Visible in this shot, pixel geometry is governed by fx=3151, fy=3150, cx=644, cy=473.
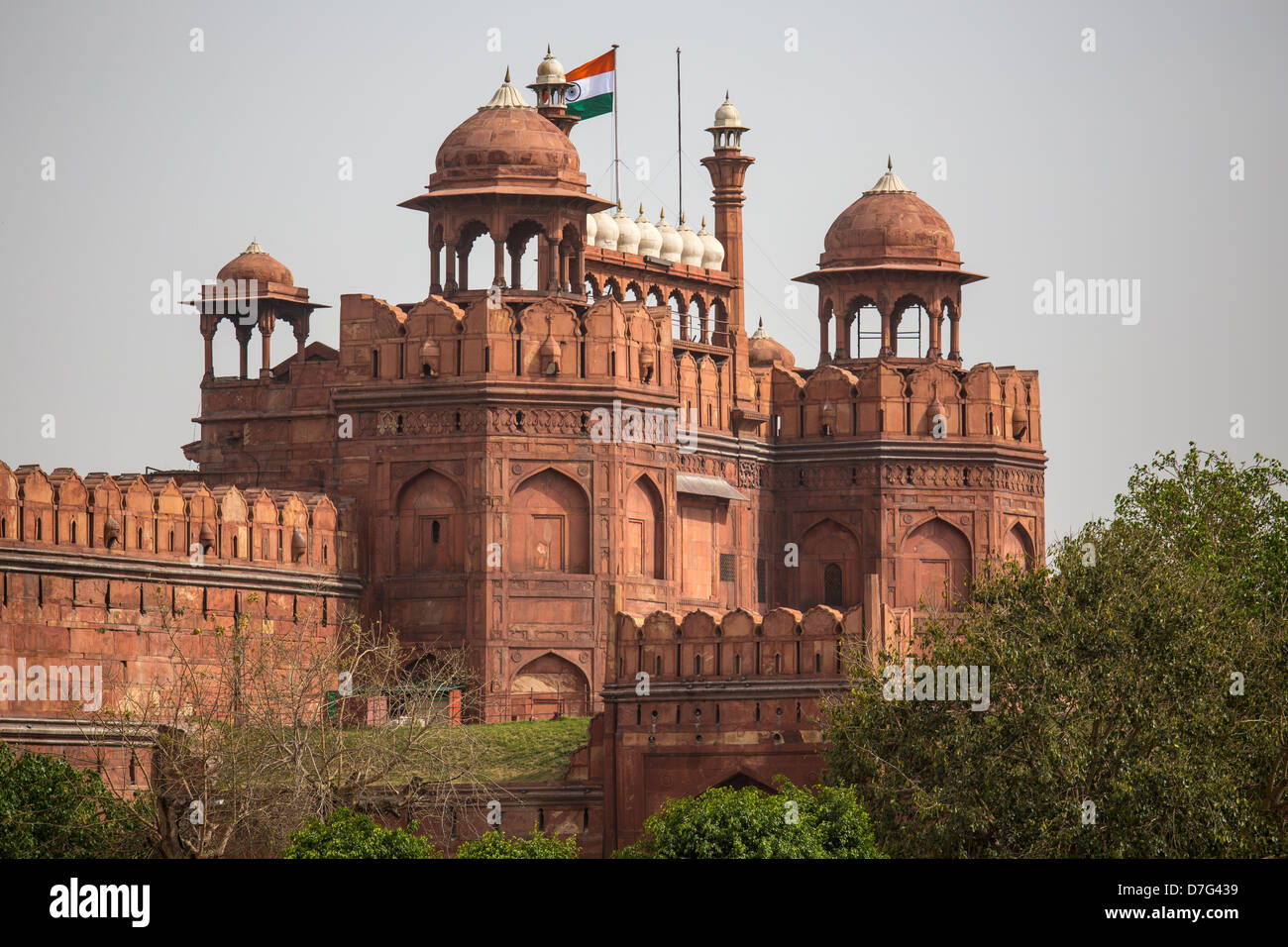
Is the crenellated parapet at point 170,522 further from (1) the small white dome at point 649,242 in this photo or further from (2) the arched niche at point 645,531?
(1) the small white dome at point 649,242

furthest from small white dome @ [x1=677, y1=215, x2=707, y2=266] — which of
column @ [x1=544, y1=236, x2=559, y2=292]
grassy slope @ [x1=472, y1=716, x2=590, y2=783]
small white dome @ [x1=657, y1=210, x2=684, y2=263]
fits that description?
grassy slope @ [x1=472, y1=716, x2=590, y2=783]

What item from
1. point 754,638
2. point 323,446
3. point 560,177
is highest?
point 560,177

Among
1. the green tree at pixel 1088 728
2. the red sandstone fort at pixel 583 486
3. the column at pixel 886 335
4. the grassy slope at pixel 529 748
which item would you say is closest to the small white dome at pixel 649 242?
the red sandstone fort at pixel 583 486

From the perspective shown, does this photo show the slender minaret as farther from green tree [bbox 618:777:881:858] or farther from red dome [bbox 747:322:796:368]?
green tree [bbox 618:777:881:858]

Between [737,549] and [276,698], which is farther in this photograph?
[737,549]

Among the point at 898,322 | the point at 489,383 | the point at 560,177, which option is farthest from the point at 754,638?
the point at 898,322

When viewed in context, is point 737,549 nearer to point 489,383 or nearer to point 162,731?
point 489,383
